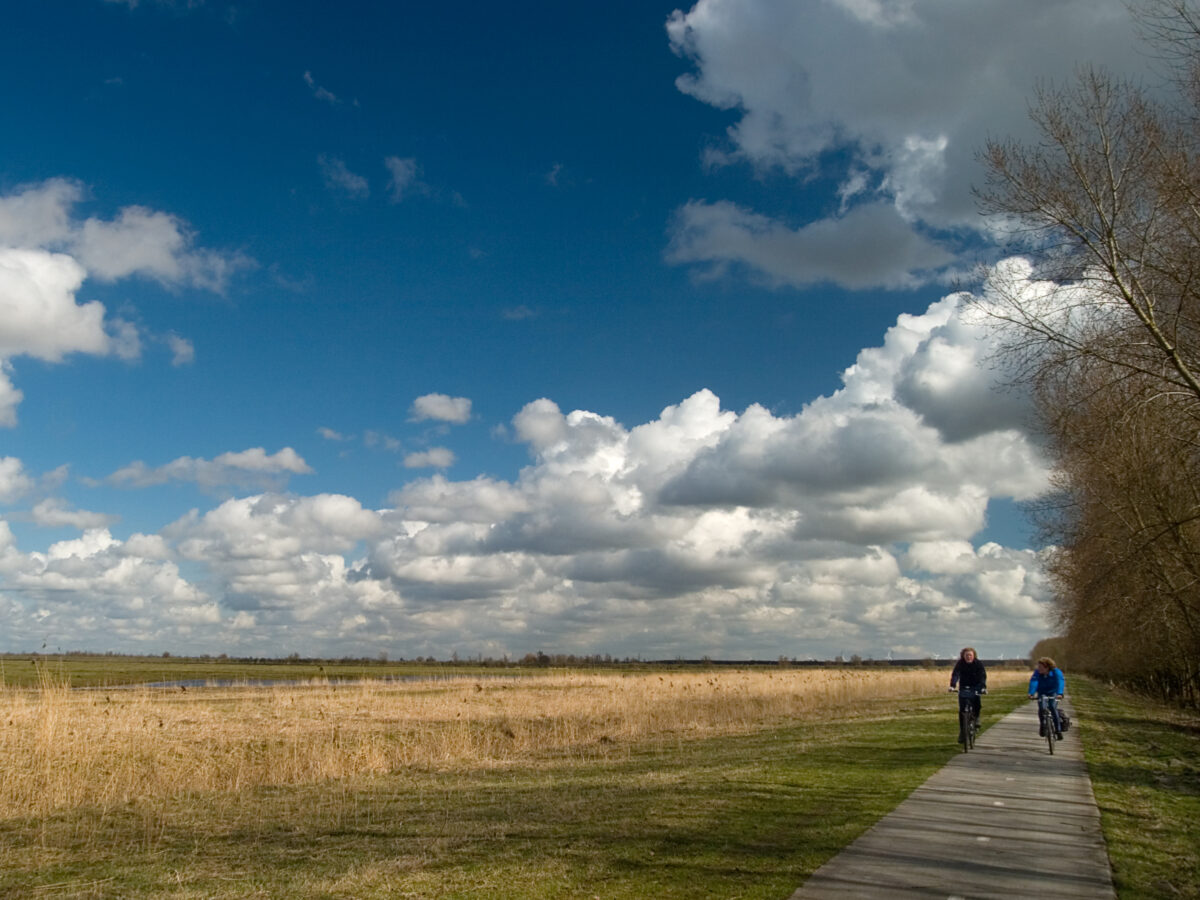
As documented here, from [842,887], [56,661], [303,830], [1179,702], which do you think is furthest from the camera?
[1179,702]

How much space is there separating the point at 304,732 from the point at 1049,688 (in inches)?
777

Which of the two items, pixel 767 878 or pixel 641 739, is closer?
pixel 767 878

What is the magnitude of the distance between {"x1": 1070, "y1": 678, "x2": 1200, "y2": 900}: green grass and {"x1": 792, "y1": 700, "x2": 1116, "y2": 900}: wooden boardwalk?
8.2 inches

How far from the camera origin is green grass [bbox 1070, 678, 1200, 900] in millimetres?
7234

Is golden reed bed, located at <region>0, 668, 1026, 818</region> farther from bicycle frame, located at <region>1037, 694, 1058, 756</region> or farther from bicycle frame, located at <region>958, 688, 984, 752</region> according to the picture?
bicycle frame, located at <region>1037, 694, 1058, 756</region>

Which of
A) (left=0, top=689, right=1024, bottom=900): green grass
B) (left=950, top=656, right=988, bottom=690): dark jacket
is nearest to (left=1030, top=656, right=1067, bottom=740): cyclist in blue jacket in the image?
(left=950, top=656, right=988, bottom=690): dark jacket

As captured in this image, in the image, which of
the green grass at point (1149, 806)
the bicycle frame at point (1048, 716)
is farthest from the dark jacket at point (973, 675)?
the green grass at point (1149, 806)

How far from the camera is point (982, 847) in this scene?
808cm

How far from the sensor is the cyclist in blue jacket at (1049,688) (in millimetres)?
16875

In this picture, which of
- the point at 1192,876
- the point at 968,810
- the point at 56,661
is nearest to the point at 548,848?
the point at 968,810

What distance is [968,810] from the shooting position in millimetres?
10047

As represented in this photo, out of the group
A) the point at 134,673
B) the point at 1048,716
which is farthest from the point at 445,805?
the point at 134,673

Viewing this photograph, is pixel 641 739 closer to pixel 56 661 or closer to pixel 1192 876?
pixel 56 661

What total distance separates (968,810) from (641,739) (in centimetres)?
1400
